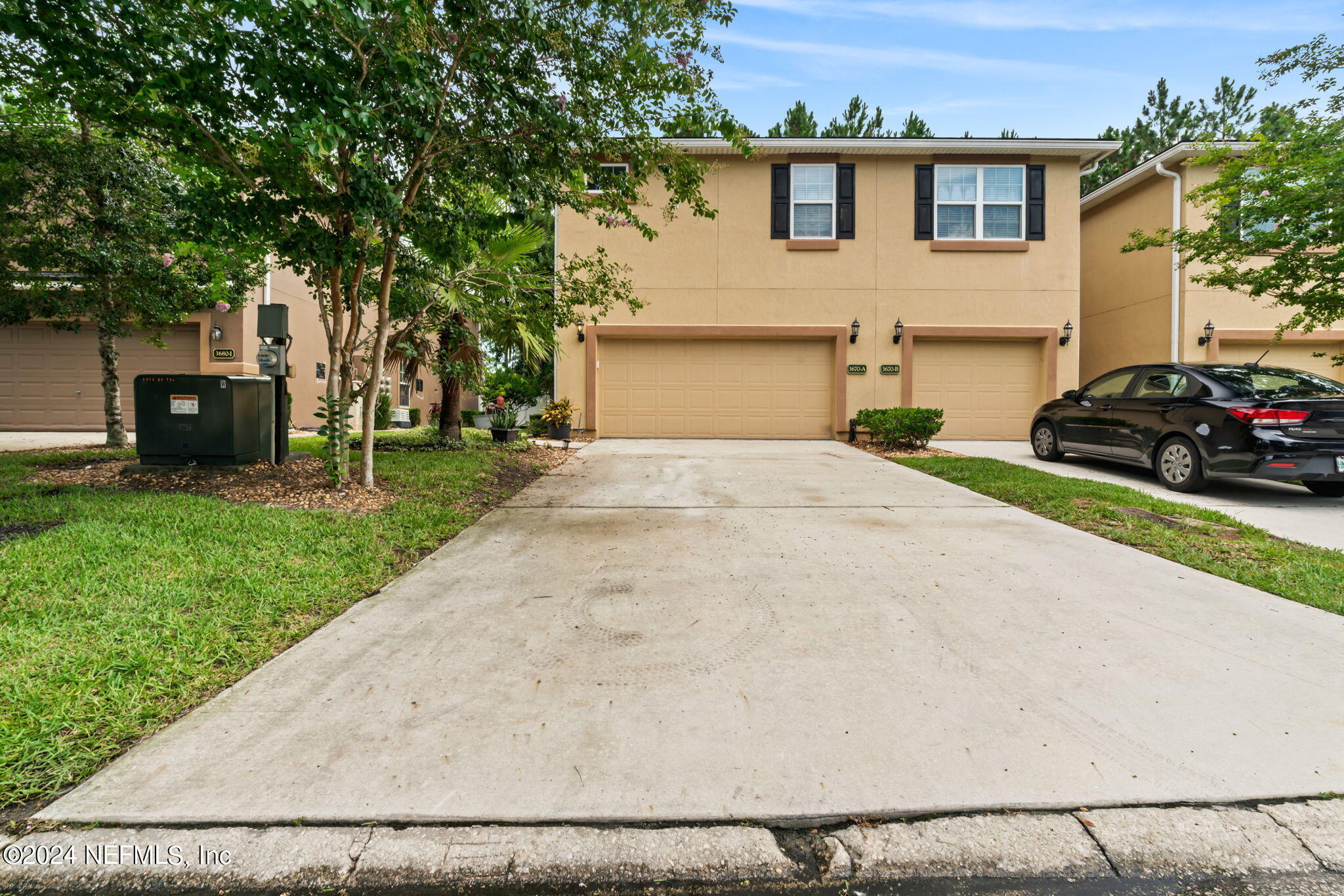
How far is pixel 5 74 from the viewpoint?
5391 mm

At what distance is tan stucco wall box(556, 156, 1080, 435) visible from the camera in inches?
505

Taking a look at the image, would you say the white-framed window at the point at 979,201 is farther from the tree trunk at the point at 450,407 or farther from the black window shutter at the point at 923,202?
the tree trunk at the point at 450,407

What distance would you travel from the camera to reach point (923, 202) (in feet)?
42.0

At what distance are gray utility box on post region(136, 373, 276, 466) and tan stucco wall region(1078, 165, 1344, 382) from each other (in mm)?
15332

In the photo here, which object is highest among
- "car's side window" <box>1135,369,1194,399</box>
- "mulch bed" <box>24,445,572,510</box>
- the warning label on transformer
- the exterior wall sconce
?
the exterior wall sconce

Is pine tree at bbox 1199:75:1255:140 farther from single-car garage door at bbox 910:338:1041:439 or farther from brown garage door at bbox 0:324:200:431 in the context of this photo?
brown garage door at bbox 0:324:200:431

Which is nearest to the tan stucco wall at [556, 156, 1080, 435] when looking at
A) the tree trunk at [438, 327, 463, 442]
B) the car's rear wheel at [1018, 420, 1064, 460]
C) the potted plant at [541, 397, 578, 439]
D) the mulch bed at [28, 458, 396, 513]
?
the potted plant at [541, 397, 578, 439]

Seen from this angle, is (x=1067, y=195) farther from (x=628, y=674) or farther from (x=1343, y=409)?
(x=628, y=674)

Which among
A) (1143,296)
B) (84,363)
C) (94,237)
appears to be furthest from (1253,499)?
(84,363)

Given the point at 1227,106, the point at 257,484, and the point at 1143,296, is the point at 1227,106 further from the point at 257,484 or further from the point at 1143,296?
the point at 257,484

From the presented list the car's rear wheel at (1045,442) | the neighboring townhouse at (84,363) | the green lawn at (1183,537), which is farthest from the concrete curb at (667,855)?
the neighboring townhouse at (84,363)

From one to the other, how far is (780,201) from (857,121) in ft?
37.5

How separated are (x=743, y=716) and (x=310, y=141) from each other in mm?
4614

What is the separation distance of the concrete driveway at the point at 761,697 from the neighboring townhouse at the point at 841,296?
29.1 ft
